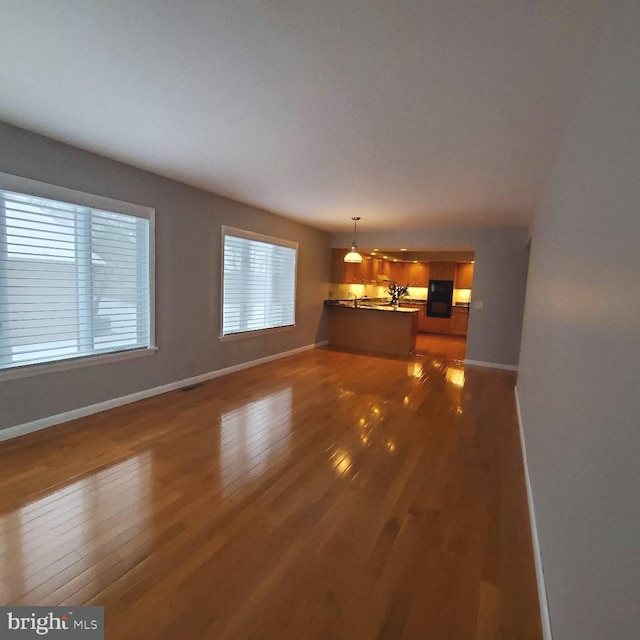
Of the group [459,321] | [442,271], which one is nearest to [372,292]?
[442,271]

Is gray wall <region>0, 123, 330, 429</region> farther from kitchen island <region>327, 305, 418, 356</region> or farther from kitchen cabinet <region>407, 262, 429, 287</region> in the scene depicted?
kitchen cabinet <region>407, 262, 429, 287</region>

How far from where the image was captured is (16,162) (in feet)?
9.05

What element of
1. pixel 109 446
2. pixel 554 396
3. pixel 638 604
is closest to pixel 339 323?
pixel 109 446

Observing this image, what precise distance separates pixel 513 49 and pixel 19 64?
8.70 ft

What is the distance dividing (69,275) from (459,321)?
8956mm

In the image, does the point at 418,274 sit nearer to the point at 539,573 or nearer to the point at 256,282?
the point at 256,282

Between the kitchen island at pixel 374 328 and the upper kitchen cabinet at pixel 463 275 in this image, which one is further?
the upper kitchen cabinet at pixel 463 275

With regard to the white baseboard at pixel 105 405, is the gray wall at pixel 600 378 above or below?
above

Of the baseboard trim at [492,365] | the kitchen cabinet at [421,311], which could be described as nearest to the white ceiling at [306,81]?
the baseboard trim at [492,365]

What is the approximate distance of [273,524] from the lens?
1980mm

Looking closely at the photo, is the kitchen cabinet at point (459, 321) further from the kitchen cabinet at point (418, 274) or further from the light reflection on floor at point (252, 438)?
the light reflection on floor at point (252, 438)

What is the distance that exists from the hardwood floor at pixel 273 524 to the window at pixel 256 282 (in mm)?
1982

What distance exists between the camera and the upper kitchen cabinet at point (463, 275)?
9.55m

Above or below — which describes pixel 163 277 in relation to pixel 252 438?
above
